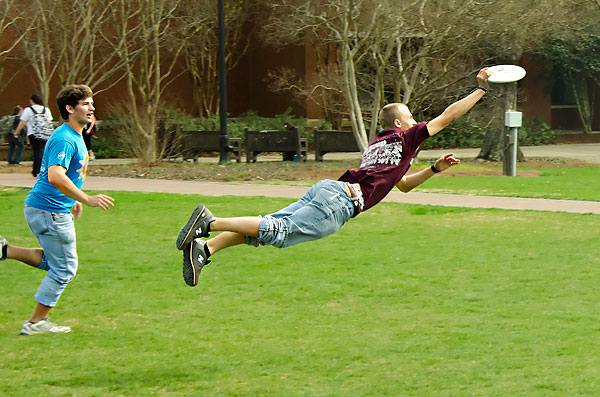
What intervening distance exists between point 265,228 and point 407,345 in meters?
1.33

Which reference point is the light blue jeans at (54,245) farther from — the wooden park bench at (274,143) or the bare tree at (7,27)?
the wooden park bench at (274,143)

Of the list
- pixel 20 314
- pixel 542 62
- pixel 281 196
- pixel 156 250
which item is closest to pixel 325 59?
pixel 542 62

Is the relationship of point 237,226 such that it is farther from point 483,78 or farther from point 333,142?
point 333,142

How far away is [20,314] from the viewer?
752 cm

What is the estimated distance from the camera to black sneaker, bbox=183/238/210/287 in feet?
20.0

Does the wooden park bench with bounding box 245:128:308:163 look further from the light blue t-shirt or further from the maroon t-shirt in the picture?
the maroon t-shirt

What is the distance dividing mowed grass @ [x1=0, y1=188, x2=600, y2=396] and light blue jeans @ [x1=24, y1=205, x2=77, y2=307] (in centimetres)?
37

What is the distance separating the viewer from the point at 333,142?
85.8ft

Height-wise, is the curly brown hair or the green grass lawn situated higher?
the curly brown hair

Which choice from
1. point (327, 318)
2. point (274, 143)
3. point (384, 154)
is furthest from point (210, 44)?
point (384, 154)

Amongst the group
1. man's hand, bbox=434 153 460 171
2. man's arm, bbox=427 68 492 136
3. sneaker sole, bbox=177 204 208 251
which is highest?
man's arm, bbox=427 68 492 136

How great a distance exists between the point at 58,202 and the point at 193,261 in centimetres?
120

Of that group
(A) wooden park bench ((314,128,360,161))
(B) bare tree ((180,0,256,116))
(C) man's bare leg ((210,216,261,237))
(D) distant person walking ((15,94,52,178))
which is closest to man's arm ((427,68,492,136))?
(C) man's bare leg ((210,216,261,237))

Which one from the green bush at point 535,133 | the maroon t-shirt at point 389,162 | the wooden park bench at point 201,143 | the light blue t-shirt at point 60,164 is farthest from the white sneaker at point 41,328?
the green bush at point 535,133
